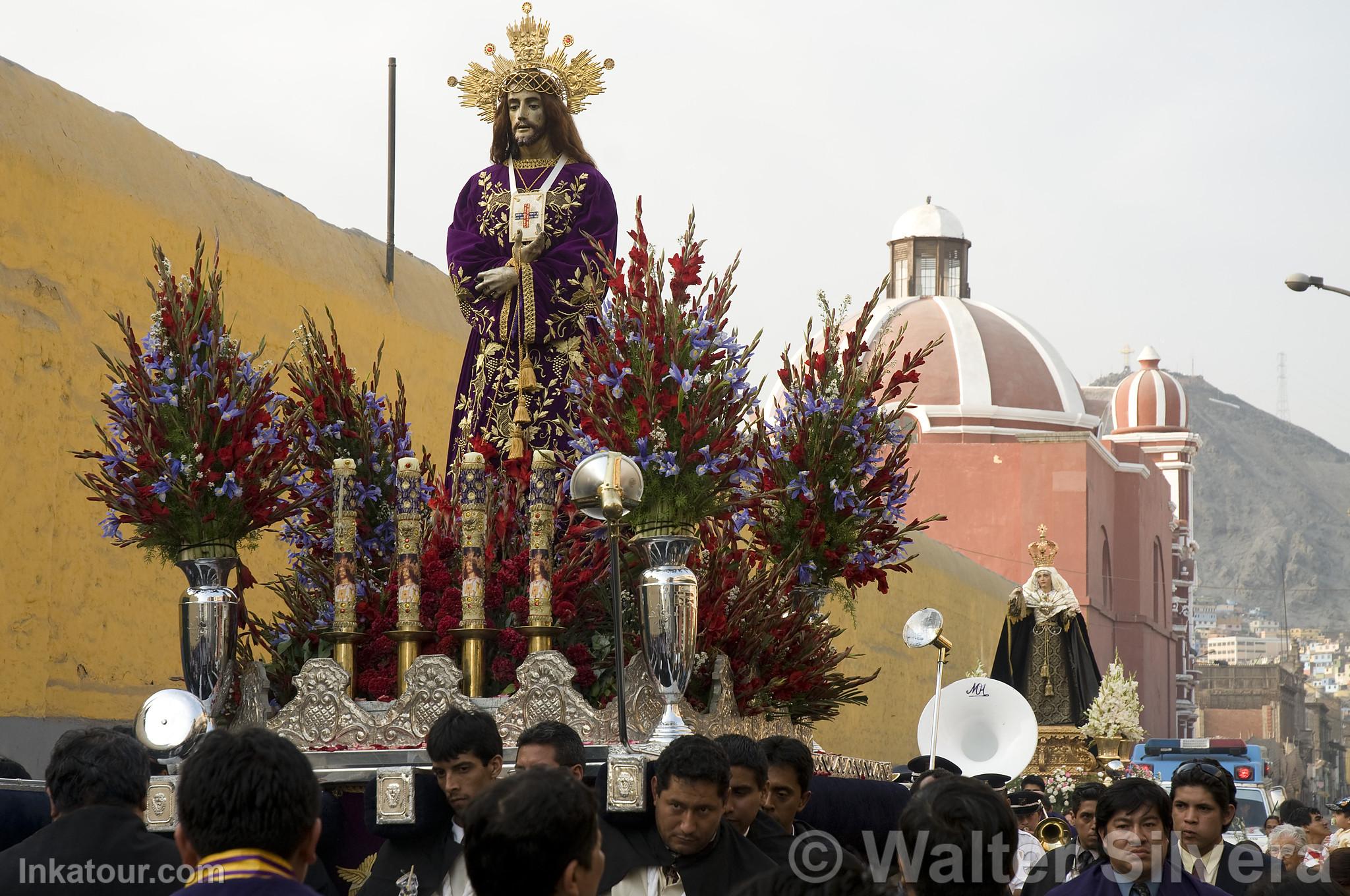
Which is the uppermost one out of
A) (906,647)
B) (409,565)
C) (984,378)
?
(984,378)

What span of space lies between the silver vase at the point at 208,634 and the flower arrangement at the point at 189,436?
0.12 m

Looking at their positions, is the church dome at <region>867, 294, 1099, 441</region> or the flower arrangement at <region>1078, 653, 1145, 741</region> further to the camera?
the church dome at <region>867, 294, 1099, 441</region>

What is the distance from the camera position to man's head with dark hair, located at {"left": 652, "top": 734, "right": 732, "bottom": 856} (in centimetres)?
445

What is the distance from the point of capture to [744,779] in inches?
197

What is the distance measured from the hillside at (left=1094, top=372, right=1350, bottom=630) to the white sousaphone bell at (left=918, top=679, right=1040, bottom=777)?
143666 millimetres

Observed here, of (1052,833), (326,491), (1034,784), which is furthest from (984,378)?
(326,491)

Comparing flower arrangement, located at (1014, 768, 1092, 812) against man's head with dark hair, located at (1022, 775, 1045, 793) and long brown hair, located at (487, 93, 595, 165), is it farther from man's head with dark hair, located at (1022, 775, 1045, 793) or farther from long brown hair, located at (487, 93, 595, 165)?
long brown hair, located at (487, 93, 595, 165)

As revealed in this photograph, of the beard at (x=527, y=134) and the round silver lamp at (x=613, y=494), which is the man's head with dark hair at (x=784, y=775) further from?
the beard at (x=527, y=134)

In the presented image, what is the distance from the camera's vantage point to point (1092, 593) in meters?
31.9

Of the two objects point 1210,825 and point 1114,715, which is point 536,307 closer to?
point 1210,825

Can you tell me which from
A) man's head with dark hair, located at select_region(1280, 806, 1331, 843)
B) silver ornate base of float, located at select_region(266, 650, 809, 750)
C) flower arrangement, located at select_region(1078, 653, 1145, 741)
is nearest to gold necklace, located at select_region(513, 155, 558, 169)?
silver ornate base of float, located at select_region(266, 650, 809, 750)

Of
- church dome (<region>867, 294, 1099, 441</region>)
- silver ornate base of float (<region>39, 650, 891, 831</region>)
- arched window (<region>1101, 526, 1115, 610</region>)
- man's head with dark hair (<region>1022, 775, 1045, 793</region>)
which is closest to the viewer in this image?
silver ornate base of float (<region>39, 650, 891, 831</region>)

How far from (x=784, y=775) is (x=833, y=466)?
168cm

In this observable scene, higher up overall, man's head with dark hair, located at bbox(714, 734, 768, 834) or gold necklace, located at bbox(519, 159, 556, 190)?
gold necklace, located at bbox(519, 159, 556, 190)
